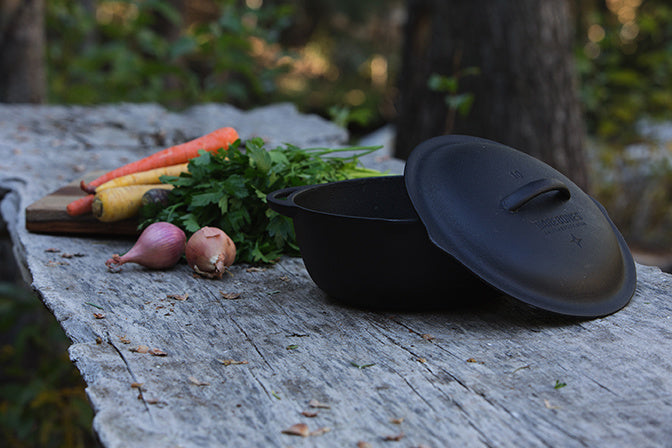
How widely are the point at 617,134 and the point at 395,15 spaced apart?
35.1 feet

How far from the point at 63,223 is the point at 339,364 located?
4.74ft

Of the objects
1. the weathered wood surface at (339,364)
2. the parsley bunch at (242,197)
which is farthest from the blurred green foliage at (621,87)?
the weathered wood surface at (339,364)

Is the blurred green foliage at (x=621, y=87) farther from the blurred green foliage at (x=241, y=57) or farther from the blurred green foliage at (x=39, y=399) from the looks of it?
the blurred green foliage at (x=39, y=399)

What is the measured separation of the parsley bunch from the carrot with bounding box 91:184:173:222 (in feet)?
0.21

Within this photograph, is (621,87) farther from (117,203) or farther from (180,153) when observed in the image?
(117,203)

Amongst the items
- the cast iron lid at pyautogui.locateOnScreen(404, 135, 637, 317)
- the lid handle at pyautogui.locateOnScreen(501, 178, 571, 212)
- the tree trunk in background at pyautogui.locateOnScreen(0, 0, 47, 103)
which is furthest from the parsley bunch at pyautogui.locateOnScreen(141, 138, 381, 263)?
the tree trunk in background at pyautogui.locateOnScreen(0, 0, 47, 103)

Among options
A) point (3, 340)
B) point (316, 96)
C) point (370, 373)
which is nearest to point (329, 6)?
point (316, 96)

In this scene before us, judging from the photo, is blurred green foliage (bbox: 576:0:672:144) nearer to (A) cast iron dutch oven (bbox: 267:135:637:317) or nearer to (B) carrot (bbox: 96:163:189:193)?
(B) carrot (bbox: 96:163:189:193)

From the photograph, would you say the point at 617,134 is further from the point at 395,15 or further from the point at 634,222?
the point at 395,15

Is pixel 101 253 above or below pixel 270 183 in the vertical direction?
below

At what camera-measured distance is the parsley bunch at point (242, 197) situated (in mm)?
2021

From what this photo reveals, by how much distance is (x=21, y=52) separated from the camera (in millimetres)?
4656

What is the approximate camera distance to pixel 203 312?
1.61 meters

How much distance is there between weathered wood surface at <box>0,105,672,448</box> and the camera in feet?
3.39
